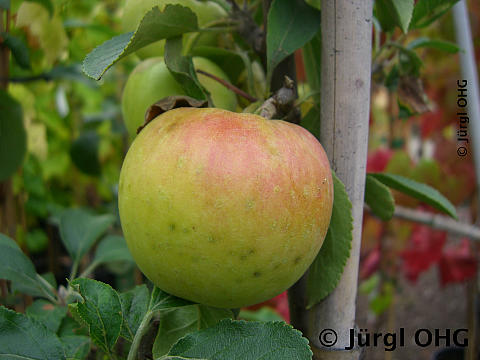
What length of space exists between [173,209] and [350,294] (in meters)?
0.22

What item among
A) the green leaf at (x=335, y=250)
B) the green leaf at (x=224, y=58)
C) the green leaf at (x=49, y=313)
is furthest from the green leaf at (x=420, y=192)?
the green leaf at (x=49, y=313)

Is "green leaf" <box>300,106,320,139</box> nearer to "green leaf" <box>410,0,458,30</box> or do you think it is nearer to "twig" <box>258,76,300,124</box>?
"twig" <box>258,76,300,124</box>

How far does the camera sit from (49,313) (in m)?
0.55

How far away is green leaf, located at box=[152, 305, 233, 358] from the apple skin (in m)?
0.04

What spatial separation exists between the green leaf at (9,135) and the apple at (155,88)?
12.2 inches

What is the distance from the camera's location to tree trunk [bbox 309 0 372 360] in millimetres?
423

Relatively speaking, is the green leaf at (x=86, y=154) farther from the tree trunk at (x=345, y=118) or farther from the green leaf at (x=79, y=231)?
the tree trunk at (x=345, y=118)

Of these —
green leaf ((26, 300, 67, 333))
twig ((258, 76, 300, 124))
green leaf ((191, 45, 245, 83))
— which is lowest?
green leaf ((26, 300, 67, 333))

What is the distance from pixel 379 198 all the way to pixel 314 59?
188 millimetres

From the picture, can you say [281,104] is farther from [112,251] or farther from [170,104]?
[112,251]

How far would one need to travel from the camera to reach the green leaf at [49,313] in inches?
21.1

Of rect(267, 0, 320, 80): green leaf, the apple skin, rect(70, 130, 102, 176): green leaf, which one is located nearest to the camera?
the apple skin

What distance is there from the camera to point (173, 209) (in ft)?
1.13

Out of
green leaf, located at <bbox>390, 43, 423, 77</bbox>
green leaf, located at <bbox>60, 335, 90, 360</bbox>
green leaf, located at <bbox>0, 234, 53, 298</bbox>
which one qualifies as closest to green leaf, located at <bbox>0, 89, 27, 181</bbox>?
green leaf, located at <bbox>0, 234, 53, 298</bbox>
